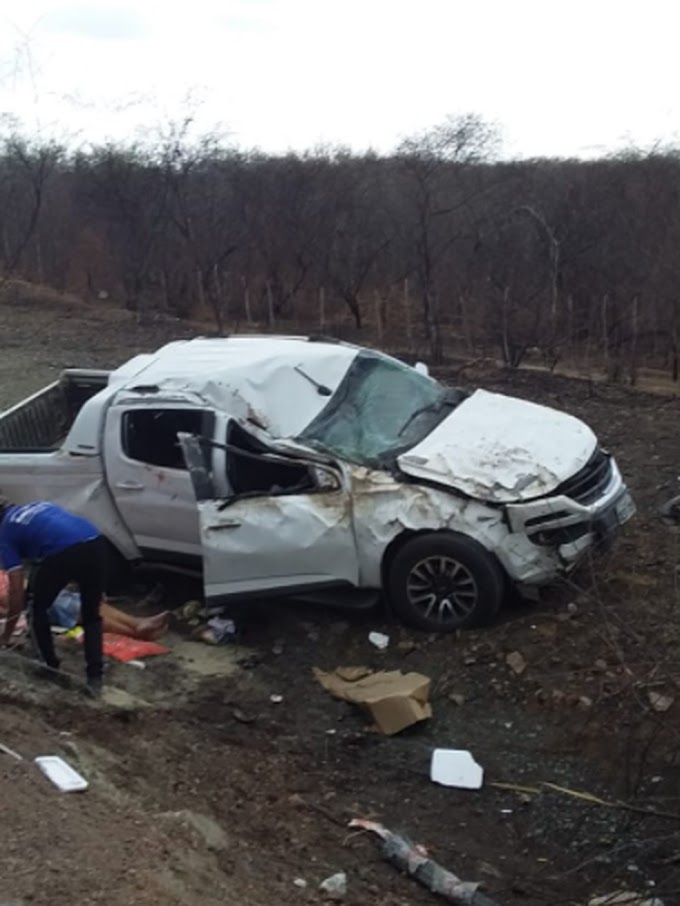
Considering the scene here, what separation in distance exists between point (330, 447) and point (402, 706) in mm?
1853

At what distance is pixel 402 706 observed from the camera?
21.0ft

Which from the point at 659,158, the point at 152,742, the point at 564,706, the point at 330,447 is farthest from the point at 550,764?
the point at 659,158

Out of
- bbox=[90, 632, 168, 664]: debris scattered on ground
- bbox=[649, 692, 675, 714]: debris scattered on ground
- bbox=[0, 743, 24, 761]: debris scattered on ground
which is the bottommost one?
bbox=[90, 632, 168, 664]: debris scattered on ground

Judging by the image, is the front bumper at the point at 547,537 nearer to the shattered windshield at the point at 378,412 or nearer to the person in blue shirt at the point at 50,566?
the shattered windshield at the point at 378,412

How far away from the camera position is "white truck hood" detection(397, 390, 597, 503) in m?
7.07

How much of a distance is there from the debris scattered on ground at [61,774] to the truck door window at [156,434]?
2.93 m

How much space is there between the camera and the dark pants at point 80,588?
6.52 metres

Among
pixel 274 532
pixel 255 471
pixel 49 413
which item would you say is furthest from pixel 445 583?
pixel 49 413

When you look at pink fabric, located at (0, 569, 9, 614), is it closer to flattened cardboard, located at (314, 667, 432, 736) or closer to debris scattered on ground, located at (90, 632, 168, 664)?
debris scattered on ground, located at (90, 632, 168, 664)

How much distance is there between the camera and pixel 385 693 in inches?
258

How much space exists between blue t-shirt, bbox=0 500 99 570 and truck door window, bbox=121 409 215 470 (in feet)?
4.62

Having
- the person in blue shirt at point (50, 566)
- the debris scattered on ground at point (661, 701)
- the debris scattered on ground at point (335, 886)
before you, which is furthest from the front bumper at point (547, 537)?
the debris scattered on ground at point (335, 886)

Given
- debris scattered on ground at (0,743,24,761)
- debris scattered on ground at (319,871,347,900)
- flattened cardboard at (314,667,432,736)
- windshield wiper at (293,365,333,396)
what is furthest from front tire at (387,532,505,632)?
debris scattered on ground at (0,743,24,761)

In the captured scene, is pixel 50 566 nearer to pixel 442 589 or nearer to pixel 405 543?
pixel 405 543
